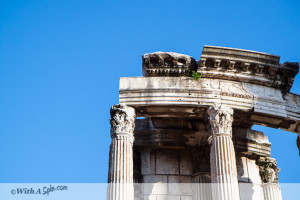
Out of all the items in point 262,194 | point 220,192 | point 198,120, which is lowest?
point 220,192

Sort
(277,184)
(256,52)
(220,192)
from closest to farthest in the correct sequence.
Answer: (220,192) < (256,52) < (277,184)

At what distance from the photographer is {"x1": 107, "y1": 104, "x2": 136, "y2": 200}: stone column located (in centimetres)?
1593

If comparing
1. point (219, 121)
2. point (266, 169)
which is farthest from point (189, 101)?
point (266, 169)

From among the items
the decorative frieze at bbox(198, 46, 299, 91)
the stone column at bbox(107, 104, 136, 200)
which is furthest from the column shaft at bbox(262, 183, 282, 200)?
the stone column at bbox(107, 104, 136, 200)

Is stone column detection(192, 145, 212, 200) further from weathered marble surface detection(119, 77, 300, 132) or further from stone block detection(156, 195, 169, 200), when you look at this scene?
weathered marble surface detection(119, 77, 300, 132)

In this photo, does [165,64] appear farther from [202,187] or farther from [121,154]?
[202,187]

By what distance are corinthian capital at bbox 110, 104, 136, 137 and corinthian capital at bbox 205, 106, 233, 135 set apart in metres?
2.87

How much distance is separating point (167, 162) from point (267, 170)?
4.66 meters

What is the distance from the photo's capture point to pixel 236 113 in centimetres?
1839

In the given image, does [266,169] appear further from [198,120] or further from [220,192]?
[220,192]

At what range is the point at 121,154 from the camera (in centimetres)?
1656

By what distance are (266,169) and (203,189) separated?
3.68 m

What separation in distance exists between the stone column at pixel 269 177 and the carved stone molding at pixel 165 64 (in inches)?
242

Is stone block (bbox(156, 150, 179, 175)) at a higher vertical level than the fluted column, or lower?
higher
